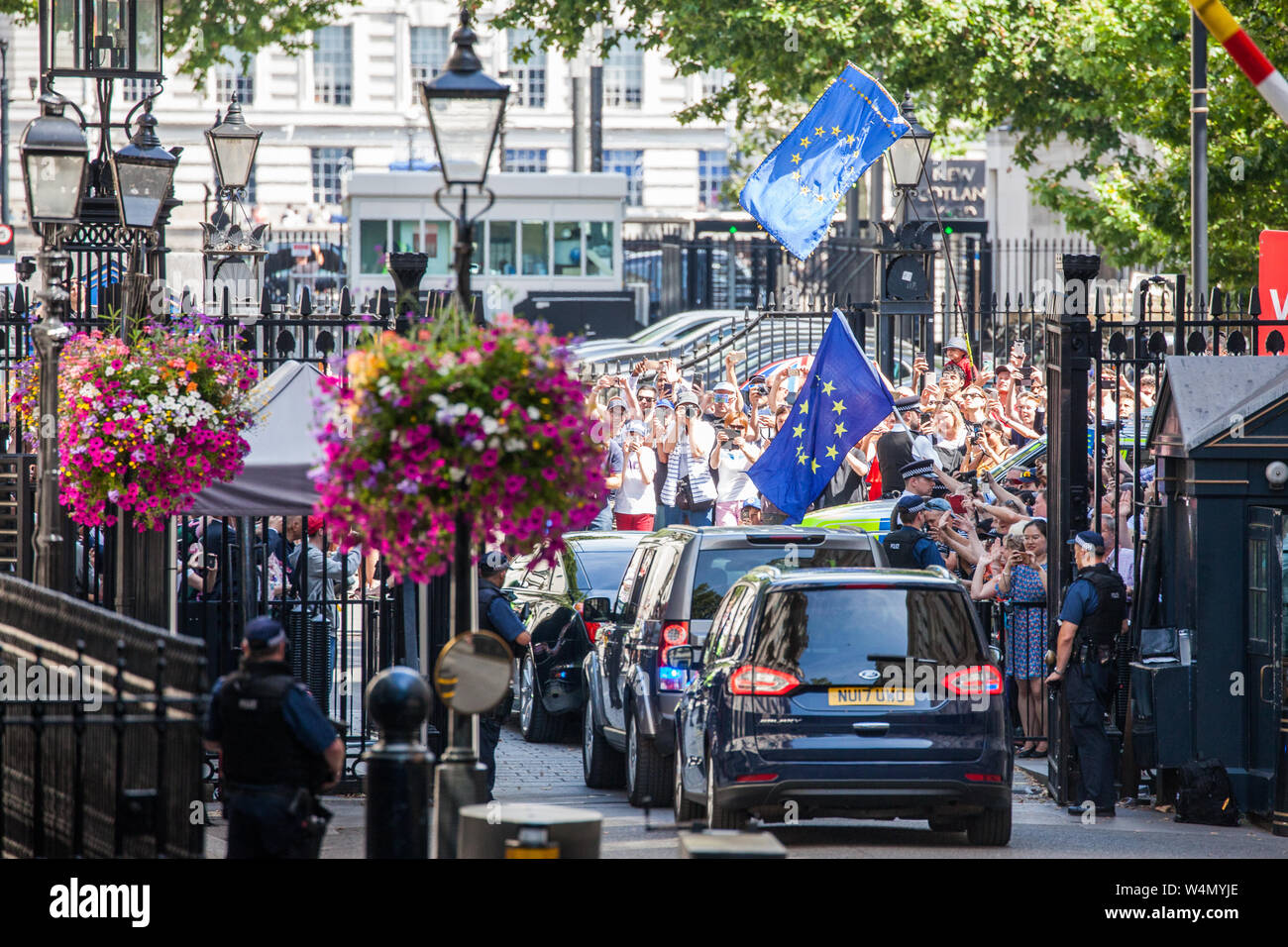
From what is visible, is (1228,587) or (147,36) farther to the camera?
(147,36)

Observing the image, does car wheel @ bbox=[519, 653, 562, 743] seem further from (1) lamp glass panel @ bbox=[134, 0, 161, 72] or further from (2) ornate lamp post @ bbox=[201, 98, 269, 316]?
(1) lamp glass panel @ bbox=[134, 0, 161, 72]

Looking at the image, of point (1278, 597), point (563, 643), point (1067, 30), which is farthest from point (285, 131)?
point (1278, 597)

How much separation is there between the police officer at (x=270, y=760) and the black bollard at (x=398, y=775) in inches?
8.7

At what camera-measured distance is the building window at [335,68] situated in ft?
208

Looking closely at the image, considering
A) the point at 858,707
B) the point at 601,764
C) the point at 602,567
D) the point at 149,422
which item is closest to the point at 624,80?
the point at 602,567

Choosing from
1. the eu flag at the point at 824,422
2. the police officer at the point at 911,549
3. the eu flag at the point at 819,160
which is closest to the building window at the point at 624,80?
the eu flag at the point at 819,160

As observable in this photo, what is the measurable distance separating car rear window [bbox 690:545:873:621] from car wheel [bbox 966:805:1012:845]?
2.04m

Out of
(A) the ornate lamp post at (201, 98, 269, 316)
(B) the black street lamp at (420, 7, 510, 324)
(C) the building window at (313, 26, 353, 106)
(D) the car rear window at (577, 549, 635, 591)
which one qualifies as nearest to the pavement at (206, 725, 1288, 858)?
(D) the car rear window at (577, 549, 635, 591)

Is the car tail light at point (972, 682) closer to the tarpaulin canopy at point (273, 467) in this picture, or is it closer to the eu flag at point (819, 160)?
the tarpaulin canopy at point (273, 467)

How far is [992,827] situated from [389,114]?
55525 millimetres

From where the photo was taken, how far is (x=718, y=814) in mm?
10406

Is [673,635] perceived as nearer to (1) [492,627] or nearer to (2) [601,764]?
(1) [492,627]
